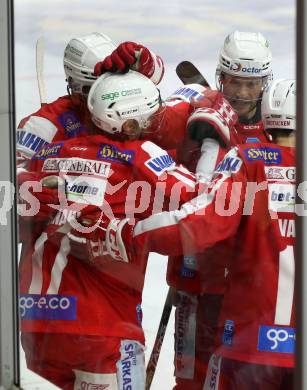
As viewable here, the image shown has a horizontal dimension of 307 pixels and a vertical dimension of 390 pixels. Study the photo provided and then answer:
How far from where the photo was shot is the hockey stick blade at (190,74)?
2.15 m

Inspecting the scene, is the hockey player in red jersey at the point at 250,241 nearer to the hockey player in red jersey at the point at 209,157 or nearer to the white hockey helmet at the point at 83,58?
the hockey player in red jersey at the point at 209,157

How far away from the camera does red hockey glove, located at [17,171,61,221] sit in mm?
2486

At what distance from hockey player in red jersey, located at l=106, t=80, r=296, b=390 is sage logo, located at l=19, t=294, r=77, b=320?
39cm

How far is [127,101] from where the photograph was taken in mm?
2350

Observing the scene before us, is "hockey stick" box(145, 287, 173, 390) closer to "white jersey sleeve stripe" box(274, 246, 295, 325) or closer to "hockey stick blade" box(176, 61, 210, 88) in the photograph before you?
"white jersey sleeve stripe" box(274, 246, 295, 325)

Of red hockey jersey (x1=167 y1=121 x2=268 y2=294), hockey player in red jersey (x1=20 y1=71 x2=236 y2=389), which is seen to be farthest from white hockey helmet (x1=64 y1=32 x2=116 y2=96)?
red hockey jersey (x1=167 y1=121 x2=268 y2=294)

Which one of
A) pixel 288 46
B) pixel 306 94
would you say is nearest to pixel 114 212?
pixel 288 46

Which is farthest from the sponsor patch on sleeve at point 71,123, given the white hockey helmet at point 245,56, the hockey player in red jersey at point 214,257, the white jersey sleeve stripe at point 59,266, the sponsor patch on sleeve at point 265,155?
the sponsor patch on sleeve at point 265,155

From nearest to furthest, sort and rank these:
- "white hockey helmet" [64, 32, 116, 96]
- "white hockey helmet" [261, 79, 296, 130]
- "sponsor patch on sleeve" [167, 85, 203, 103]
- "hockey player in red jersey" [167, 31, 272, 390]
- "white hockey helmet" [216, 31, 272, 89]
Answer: "white hockey helmet" [261, 79, 296, 130] < "white hockey helmet" [216, 31, 272, 89] < "hockey player in red jersey" [167, 31, 272, 390] < "sponsor patch on sleeve" [167, 85, 203, 103] < "white hockey helmet" [64, 32, 116, 96]

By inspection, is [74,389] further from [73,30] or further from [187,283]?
[73,30]

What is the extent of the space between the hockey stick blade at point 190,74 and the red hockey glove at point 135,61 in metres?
0.07

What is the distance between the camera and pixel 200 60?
2.12 m

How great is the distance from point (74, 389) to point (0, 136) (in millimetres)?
781

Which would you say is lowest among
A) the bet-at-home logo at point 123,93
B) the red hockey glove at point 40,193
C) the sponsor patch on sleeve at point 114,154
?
the red hockey glove at point 40,193
